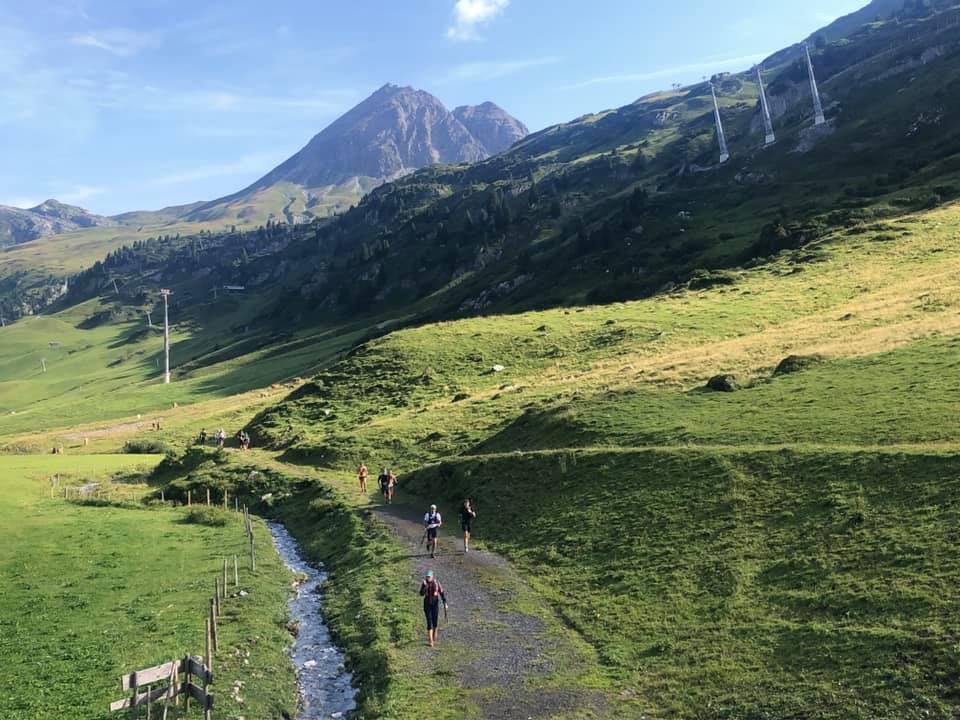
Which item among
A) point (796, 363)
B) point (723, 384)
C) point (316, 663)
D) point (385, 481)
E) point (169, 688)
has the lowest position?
point (316, 663)

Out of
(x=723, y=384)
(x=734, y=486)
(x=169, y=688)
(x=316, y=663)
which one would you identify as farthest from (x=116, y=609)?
(x=723, y=384)

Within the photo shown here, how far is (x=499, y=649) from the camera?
23562 mm

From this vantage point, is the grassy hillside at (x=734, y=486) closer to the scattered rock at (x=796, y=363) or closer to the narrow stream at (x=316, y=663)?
the scattered rock at (x=796, y=363)

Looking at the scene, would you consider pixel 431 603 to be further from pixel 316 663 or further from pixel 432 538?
pixel 432 538

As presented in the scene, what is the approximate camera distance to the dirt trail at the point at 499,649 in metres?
19.7

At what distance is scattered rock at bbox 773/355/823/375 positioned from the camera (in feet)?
158

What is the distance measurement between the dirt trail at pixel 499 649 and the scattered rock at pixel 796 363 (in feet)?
89.1

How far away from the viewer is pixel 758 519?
28.1 m

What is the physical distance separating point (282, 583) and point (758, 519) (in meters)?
23.2

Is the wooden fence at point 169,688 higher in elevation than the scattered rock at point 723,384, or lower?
lower

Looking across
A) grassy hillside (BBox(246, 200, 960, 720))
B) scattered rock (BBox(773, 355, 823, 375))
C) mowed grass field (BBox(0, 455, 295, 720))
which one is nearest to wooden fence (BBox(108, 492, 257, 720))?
mowed grass field (BBox(0, 455, 295, 720))

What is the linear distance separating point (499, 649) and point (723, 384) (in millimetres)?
30640

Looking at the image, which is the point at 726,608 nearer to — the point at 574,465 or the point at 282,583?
the point at 574,465

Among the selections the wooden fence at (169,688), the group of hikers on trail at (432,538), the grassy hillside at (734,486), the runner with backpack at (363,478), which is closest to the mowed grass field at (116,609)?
the wooden fence at (169,688)
